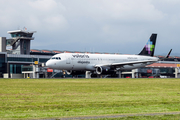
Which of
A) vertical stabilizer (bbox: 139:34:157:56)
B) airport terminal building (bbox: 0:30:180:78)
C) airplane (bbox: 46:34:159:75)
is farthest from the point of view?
airport terminal building (bbox: 0:30:180:78)

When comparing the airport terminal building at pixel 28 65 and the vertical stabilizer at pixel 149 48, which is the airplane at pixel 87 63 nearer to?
the vertical stabilizer at pixel 149 48

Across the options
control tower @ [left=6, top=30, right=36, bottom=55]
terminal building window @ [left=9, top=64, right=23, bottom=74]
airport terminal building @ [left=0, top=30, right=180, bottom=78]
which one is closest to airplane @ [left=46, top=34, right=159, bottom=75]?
airport terminal building @ [left=0, top=30, right=180, bottom=78]

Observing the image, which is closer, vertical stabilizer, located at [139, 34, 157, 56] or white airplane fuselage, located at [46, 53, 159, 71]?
white airplane fuselage, located at [46, 53, 159, 71]

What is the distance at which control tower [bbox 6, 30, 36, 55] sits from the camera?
451 feet

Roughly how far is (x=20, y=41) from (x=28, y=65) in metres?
26.9

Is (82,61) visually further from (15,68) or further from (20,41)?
(20,41)

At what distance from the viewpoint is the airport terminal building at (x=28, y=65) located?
10062 centimetres

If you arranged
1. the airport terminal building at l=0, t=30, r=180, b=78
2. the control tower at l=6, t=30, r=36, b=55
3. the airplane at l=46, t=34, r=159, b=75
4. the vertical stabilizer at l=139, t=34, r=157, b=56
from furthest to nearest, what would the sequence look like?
the control tower at l=6, t=30, r=36, b=55
the airport terminal building at l=0, t=30, r=180, b=78
the vertical stabilizer at l=139, t=34, r=157, b=56
the airplane at l=46, t=34, r=159, b=75

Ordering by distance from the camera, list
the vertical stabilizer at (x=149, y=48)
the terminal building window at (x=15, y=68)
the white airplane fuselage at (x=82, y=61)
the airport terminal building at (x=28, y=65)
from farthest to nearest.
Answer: the terminal building window at (x=15, y=68) → the airport terminal building at (x=28, y=65) → the vertical stabilizer at (x=149, y=48) → the white airplane fuselage at (x=82, y=61)

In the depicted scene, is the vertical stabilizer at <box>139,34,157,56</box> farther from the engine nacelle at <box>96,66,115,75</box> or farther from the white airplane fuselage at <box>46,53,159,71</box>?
the engine nacelle at <box>96,66,115,75</box>

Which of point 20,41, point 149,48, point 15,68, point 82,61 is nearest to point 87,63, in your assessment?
point 82,61

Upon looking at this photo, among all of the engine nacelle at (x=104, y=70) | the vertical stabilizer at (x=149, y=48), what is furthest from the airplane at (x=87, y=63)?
the vertical stabilizer at (x=149, y=48)

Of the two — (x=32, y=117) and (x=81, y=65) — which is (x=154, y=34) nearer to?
(x=81, y=65)

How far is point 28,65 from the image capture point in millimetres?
114812
